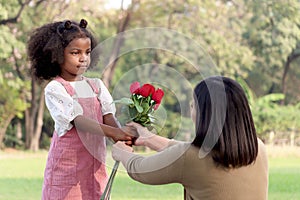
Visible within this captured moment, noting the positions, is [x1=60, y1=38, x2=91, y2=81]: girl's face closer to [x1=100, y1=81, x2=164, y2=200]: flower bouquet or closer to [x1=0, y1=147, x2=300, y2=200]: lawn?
[x1=100, y1=81, x2=164, y2=200]: flower bouquet

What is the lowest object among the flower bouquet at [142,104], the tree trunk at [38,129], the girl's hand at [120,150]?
the tree trunk at [38,129]

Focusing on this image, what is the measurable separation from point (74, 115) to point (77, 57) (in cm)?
25

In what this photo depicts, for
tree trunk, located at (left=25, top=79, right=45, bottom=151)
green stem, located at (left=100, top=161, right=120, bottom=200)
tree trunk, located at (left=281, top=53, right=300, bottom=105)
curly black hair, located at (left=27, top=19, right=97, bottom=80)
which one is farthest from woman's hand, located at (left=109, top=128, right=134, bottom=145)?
tree trunk, located at (left=281, top=53, right=300, bottom=105)

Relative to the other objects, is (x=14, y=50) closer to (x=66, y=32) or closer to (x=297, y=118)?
(x=297, y=118)

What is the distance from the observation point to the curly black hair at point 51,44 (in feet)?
9.82

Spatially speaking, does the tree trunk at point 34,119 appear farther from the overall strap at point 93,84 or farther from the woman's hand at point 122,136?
the woman's hand at point 122,136

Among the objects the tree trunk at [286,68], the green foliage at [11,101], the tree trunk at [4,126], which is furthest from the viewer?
the tree trunk at [286,68]

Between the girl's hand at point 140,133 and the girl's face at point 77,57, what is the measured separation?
38cm

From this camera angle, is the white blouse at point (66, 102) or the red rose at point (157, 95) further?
the white blouse at point (66, 102)

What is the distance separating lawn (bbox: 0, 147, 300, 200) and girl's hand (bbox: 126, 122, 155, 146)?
15.8 feet

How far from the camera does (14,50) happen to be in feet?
51.6

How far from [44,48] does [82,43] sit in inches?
7.1

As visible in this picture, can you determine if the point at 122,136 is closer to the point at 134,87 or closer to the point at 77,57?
the point at 134,87

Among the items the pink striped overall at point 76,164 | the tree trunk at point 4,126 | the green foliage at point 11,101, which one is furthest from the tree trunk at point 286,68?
the pink striped overall at point 76,164
